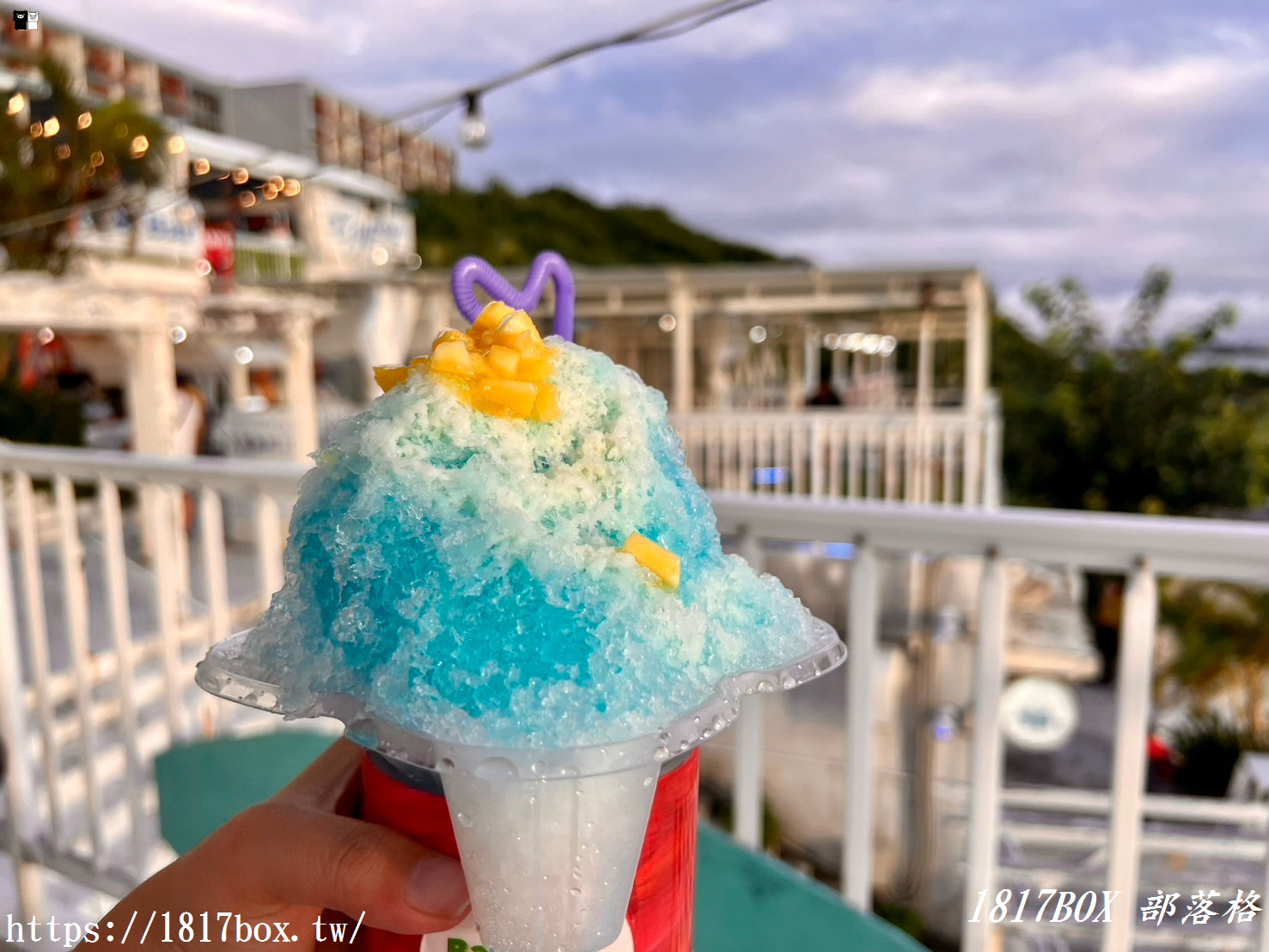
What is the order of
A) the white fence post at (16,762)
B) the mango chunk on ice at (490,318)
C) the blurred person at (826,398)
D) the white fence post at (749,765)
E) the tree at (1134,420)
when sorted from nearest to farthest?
the mango chunk on ice at (490,318) < the white fence post at (749,765) < the white fence post at (16,762) < the blurred person at (826,398) < the tree at (1134,420)

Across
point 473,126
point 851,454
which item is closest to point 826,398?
point 851,454

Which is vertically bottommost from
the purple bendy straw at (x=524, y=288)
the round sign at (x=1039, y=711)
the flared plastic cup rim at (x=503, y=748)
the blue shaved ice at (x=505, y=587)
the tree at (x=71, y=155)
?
the round sign at (x=1039, y=711)

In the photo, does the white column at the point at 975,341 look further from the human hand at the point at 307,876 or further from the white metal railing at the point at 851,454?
the human hand at the point at 307,876

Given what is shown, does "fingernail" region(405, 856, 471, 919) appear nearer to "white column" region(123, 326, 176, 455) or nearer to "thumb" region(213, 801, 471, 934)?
"thumb" region(213, 801, 471, 934)

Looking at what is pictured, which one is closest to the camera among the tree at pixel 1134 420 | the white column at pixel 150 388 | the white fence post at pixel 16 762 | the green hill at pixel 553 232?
the white fence post at pixel 16 762

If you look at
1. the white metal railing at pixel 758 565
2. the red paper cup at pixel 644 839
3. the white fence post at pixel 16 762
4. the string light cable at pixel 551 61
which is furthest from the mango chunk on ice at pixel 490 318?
the white fence post at pixel 16 762

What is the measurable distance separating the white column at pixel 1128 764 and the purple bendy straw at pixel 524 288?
3.08 ft

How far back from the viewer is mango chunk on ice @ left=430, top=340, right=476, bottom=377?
0.48m

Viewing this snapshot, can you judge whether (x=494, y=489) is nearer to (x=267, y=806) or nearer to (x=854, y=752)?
(x=267, y=806)

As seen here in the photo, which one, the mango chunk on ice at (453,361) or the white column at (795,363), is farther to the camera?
the white column at (795,363)

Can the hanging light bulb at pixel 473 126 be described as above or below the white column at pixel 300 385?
above

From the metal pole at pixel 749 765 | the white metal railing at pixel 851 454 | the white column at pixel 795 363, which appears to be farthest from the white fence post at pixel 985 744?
the white column at pixel 795 363

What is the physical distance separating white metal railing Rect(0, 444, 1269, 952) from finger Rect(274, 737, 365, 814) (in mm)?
790

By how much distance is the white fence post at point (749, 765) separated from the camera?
4.40 ft
